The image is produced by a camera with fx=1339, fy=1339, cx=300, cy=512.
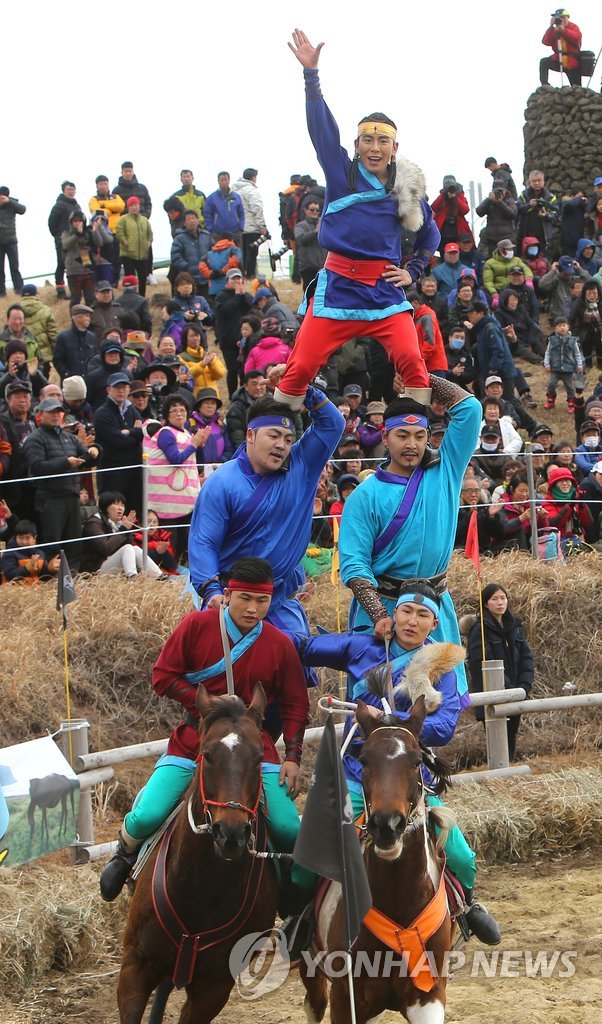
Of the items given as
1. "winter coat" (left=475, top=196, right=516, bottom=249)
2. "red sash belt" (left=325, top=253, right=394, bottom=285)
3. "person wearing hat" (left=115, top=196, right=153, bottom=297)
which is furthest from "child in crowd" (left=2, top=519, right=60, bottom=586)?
"winter coat" (left=475, top=196, right=516, bottom=249)

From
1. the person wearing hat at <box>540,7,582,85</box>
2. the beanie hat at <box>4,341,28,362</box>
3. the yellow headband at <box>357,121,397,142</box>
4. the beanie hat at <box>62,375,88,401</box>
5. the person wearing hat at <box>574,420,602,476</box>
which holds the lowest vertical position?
the person wearing hat at <box>574,420,602,476</box>

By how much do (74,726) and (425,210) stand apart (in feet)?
11.6

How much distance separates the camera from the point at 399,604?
560cm

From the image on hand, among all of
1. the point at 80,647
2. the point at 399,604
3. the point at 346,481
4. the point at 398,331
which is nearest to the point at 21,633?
the point at 80,647

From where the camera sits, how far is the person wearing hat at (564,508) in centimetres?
1308

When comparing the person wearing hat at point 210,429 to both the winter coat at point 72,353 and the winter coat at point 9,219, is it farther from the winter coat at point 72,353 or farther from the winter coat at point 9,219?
the winter coat at point 9,219

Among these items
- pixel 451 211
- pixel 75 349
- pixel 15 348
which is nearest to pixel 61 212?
pixel 75 349

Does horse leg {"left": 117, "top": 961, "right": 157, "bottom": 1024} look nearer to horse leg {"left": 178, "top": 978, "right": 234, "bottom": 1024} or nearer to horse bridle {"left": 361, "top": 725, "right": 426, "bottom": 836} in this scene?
horse leg {"left": 178, "top": 978, "right": 234, "bottom": 1024}

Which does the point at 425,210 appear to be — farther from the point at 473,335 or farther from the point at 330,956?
the point at 473,335

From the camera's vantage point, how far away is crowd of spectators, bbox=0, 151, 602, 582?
36.9 feet

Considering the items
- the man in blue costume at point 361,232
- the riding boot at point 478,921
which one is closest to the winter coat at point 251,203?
the man in blue costume at point 361,232

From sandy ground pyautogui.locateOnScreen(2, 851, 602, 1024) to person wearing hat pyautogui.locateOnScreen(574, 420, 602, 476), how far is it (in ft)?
21.5

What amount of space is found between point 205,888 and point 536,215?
63.4ft

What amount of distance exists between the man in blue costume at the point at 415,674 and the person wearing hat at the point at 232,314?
10.8 m
